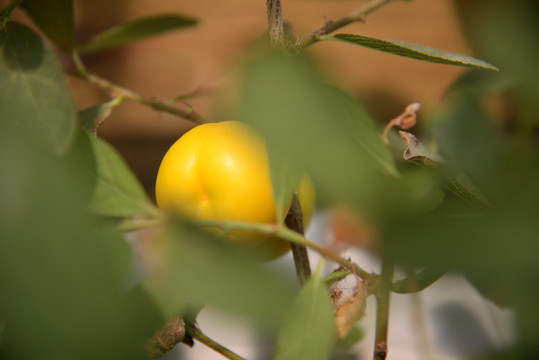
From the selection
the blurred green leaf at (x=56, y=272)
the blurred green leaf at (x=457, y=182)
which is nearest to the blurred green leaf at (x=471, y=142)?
the blurred green leaf at (x=457, y=182)

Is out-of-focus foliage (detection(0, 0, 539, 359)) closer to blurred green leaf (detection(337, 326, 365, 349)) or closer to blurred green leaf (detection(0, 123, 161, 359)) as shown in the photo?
blurred green leaf (detection(0, 123, 161, 359))

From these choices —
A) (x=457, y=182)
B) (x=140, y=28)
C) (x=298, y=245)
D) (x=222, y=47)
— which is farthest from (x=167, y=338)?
(x=222, y=47)

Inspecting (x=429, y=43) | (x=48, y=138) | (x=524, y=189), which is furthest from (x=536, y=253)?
(x=429, y=43)

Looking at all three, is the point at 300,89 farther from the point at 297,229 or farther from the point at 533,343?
the point at 297,229

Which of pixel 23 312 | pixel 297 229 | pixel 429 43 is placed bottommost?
pixel 23 312

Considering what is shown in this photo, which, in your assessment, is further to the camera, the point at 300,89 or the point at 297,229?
the point at 297,229

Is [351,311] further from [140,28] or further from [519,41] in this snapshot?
[140,28]

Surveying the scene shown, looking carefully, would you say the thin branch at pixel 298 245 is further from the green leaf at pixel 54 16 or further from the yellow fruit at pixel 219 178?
the green leaf at pixel 54 16

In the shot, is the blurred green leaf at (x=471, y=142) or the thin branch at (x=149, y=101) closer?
the blurred green leaf at (x=471, y=142)
